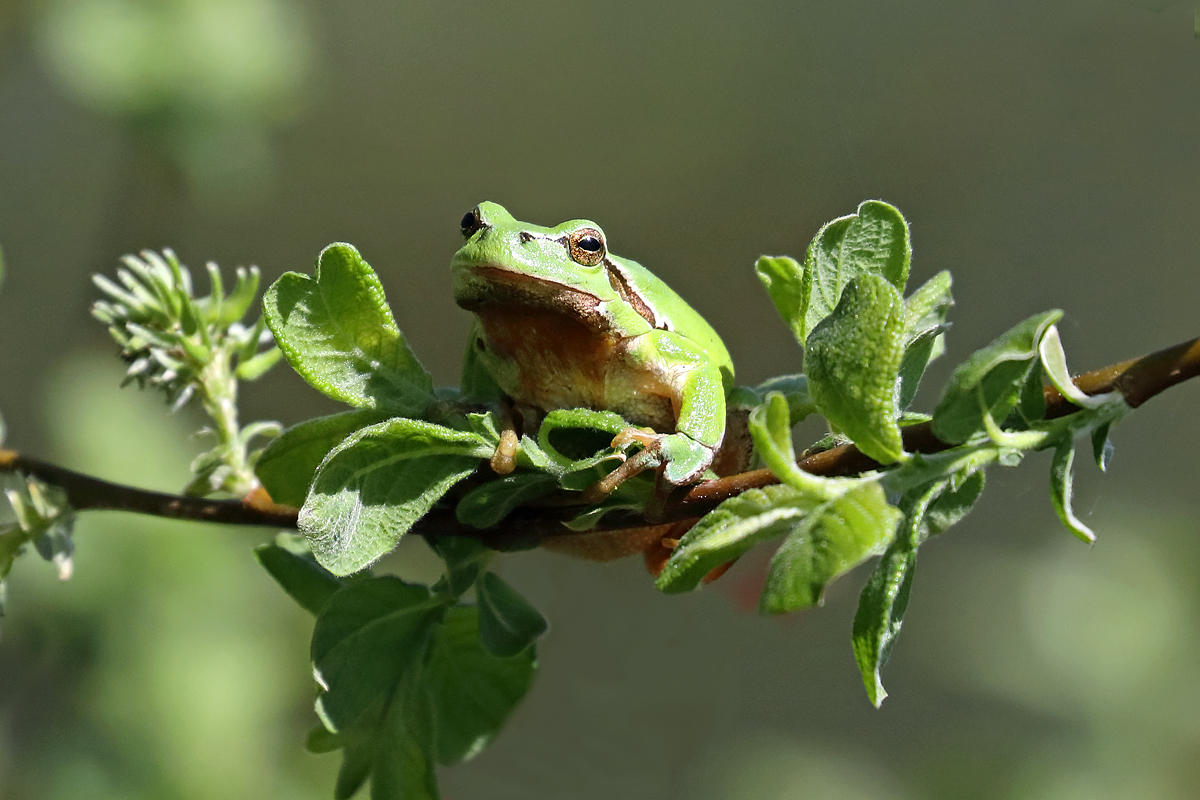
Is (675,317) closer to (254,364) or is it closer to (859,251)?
(859,251)

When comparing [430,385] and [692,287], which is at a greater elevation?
[430,385]

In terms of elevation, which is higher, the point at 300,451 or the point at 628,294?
the point at 628,294

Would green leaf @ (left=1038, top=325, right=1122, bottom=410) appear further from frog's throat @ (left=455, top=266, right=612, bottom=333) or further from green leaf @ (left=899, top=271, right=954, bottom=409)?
frog's throat @ (left=455, top=266, right=612, bottom=333)

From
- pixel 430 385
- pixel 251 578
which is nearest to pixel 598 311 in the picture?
pixel 430 385

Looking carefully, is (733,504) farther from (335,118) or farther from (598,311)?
(335,118)

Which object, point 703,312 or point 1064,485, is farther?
point 703,312

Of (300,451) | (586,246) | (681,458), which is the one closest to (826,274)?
(681,458)
